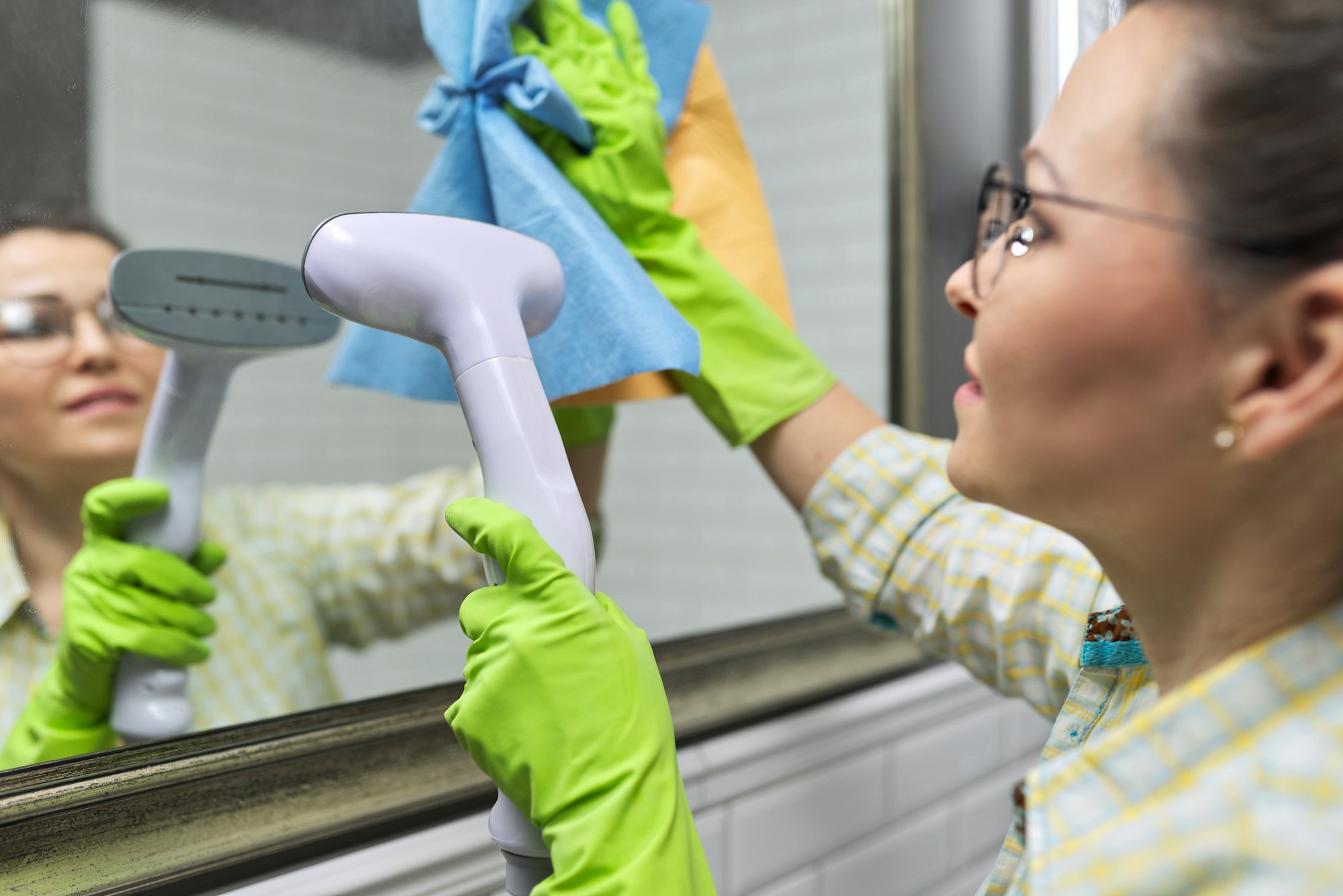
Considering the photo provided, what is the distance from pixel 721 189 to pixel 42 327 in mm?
451

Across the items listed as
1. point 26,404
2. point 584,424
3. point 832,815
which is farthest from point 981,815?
point 26,404

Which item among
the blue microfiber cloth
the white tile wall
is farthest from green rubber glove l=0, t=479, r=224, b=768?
the blue microfiber cloth

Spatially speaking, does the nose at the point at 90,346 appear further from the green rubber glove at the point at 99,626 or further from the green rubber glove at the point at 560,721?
the green rubber glove at the point at 560,721

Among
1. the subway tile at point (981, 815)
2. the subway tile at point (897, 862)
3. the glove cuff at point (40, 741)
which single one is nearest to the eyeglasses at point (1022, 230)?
the glove cuff at point (40, 741)

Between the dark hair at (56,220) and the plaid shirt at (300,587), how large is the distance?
0.15 m

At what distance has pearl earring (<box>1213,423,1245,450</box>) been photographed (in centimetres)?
37

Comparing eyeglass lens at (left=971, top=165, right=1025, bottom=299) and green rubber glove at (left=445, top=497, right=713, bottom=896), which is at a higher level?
eyeglass lens at (left=971, top=165, right=1025, bottom=299)

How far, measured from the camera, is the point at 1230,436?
0.37 metres

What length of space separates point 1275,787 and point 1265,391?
0.14 meters

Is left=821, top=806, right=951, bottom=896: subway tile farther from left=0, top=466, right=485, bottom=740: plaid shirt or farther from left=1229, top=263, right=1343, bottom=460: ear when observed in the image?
left=1229, top=263, right=1343, bottom=460: ear

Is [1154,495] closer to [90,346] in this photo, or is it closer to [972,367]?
[972,367]

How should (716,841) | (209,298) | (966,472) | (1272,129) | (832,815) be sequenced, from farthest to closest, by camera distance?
(832,815), (716,841), (209,298), (966,472), (1272,129)

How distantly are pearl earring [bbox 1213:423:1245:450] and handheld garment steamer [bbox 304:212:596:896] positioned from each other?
0.28m

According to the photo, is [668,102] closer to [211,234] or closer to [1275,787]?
[211,234]
